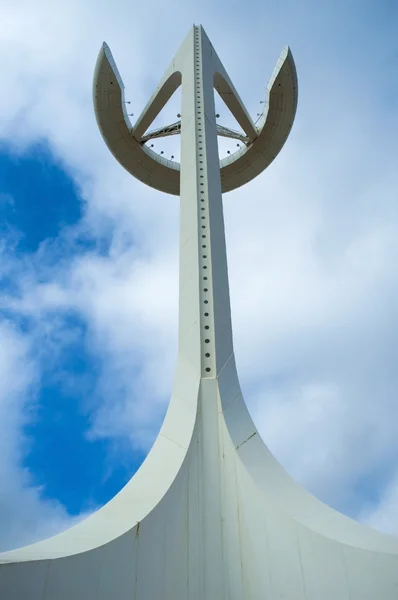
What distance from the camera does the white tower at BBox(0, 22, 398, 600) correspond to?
3.54 m

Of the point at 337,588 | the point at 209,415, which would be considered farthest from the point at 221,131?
the point at 337,588

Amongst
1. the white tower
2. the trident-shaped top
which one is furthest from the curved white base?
the trident-shaped top

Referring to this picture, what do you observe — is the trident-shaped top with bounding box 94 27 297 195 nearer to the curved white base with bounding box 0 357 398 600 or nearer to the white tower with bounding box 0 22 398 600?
the white tower with bounding box 0 22 398 600

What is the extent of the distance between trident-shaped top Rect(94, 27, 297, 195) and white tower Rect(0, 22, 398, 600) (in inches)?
199

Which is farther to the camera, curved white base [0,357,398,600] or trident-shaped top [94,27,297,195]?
trident-shaped top [94,27,297,195]

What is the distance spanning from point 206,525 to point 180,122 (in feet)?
30.4

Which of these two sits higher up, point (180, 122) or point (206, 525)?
point (180, 122)

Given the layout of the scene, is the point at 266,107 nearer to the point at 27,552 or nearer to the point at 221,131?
the point at 221,131

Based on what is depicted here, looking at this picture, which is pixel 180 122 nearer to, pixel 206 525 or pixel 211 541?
pixel 206 525

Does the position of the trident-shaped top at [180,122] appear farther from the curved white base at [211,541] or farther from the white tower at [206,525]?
the curved white base at [211,541]

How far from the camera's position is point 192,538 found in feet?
14.7

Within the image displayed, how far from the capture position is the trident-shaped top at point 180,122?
10.5 m

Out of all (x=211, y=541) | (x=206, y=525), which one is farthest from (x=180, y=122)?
(x=211, y=541)

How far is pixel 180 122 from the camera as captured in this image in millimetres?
11383
